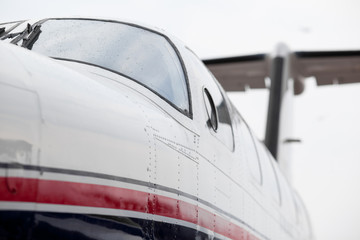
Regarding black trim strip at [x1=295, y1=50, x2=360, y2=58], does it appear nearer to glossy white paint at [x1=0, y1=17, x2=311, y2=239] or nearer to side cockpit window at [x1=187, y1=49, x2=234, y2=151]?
side cockpit window at [x1=187, y1=49, x2=234, y2=151]

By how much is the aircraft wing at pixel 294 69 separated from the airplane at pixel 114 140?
611 centimetres

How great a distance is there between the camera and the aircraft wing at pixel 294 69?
11.0 meters

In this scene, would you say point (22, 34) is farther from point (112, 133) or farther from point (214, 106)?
point (112, 133)

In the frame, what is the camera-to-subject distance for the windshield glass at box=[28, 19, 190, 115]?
11.9 feet

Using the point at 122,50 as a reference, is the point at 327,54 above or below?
above

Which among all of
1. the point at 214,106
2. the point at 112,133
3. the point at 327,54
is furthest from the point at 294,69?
the point at 112,133

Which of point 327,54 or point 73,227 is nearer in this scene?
point 73,227

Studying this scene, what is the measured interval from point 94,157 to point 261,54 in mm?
9308

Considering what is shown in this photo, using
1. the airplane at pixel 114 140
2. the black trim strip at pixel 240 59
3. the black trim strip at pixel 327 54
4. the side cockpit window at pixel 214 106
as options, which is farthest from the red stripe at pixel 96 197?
the black trim strip at pixel 240 59

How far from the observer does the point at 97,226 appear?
2.47 metres

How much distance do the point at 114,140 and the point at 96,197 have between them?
32 cm

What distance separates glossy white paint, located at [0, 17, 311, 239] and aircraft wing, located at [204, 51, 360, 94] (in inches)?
267

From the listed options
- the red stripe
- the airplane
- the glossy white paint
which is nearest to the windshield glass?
the airplane

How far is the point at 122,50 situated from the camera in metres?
3.78
